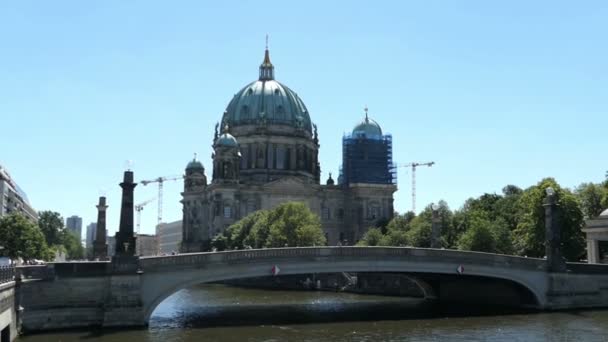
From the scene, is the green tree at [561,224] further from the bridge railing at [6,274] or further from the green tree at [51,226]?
the green tree at [51,226]

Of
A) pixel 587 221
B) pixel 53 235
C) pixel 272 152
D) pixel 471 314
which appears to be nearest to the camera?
pixel 471 314

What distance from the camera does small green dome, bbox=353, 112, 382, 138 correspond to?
154m

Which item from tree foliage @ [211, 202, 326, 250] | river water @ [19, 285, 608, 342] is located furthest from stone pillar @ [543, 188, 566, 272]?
tree foliage @ [211, 202, 326, 250]

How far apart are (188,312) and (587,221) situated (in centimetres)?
4206

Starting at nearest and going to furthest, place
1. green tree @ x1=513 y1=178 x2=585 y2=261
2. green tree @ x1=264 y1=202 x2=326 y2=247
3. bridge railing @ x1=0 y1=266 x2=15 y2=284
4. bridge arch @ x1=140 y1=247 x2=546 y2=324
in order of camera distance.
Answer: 1. bridge railing @ x1=0 y1=266 x2=15 y2=284
2. bridge arch @ x1=140 y1=247 x2=546 y2=324
3. green tree @ x1=513 y1=178 x2=585 y2=261
4. green tree @ x1=264 y1=202 x2=326 y2=247

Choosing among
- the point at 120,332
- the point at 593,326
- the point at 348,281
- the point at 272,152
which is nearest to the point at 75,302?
the point at 120,332

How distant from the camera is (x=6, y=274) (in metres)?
38.7

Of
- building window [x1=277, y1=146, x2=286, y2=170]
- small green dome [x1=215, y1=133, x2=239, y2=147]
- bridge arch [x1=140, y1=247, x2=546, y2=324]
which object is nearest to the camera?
bridge arch [x1=140, y1=247, x2=546, y2=324]

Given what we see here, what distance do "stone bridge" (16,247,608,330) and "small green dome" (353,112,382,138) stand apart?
88.6 metres

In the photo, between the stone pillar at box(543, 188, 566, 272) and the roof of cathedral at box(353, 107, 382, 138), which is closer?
the stone pillar at box(543, 188, 566, 272)

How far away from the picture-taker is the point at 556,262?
194 feet

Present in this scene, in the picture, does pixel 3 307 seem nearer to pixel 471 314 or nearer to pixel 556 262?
pixel 471 314

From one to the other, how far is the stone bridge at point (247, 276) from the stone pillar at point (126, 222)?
778mm

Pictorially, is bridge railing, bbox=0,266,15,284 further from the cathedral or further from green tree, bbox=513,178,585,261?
the cathedral
